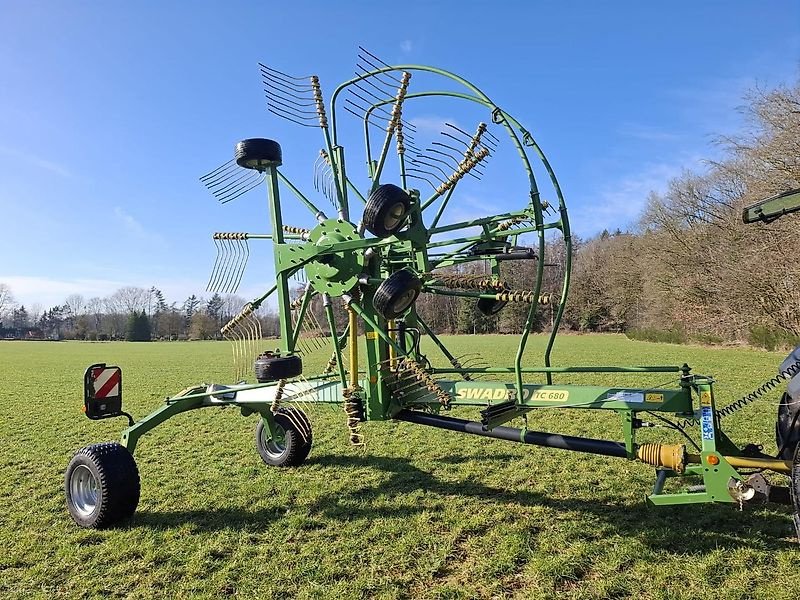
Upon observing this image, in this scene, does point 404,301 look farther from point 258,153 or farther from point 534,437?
point 258,153

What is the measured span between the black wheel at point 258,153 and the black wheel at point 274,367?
5.91 feet

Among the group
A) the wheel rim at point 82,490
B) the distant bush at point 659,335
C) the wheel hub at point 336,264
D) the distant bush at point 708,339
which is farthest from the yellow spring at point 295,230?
the distant bush at point 659,335

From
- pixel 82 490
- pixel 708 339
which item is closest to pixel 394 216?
pixel 82 490

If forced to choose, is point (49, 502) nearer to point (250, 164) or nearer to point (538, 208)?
point (250, 164)

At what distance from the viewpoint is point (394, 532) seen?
548 centimetres

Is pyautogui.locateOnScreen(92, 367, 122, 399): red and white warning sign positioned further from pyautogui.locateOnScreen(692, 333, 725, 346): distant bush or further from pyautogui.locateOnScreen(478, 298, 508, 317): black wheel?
pyautogui.locateOnScreen(692, 333, 725, 346): distant bush

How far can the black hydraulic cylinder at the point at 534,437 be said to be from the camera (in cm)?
434

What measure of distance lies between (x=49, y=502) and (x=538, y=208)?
20.5ft

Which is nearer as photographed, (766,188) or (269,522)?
(269,522)

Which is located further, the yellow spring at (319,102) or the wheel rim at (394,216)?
the yellow spring at (319,102)

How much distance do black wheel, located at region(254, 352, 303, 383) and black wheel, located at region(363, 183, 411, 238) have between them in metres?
1.44

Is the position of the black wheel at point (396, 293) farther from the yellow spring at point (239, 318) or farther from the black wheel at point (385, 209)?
the yellow spring at point (239, 318)

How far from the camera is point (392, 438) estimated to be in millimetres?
9906

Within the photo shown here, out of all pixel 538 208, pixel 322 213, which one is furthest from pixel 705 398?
pixel 322 213
